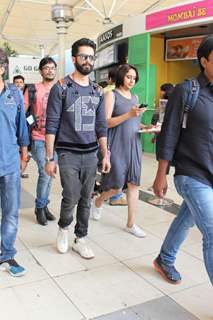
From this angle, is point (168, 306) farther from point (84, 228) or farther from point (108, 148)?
point (108, 148)

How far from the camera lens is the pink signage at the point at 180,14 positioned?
7.66 m

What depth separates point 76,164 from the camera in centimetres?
306

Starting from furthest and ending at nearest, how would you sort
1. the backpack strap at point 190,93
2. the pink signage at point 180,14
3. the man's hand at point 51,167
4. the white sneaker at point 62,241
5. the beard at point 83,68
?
the pink signage at point 180,14
the white sneaker at point 62,241
the man's hand at point 51,167
the beard at point 83,68
the backpack strap at point 190,93

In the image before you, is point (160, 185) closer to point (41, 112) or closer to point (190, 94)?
point (190, 94)

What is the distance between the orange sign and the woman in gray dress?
6867mm

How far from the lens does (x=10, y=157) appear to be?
2.70m

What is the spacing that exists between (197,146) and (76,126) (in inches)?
43.4

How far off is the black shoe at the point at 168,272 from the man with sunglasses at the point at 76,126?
585 millimetres

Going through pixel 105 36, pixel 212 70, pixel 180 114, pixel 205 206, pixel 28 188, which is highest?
pixel 105 36

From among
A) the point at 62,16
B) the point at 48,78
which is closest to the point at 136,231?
the point at 48,78

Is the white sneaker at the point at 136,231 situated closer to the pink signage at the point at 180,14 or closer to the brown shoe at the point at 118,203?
the brown shoe at the point at 118,203

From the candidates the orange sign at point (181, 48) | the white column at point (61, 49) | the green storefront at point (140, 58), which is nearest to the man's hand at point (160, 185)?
the green storefront at point (140, 58)

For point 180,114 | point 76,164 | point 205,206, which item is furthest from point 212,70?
point 76,164

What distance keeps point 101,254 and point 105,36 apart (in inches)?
363
